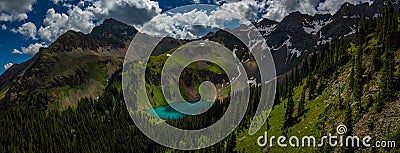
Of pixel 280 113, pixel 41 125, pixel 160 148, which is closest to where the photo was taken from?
pixel 280 113

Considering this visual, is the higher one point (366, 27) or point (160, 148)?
point (366, 27)

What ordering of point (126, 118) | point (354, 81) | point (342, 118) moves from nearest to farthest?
1. point (342, 118)
2. point (354, 81)
3. point (126, 118)

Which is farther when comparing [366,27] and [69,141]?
[69,141]

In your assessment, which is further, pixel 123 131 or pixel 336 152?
pixel 123 131

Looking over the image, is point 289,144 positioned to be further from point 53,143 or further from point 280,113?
point 53,143

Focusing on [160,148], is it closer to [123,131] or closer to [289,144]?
[123,131]

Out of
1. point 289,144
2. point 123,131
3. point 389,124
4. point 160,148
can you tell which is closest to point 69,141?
point 123,131

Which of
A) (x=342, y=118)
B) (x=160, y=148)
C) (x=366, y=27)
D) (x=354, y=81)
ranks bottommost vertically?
(x=160, y=148)

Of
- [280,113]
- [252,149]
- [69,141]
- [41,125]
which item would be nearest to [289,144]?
[252,149]

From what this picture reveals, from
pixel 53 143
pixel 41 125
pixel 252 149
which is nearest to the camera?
pixel 252 149
